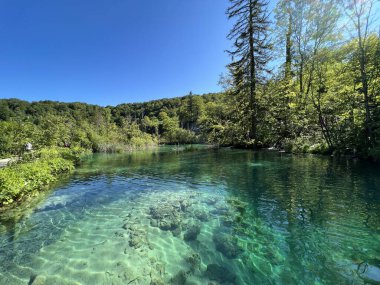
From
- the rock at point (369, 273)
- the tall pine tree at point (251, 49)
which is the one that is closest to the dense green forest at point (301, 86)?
the tall pine tree at point (251, 49)

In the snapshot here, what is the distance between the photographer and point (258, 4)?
22344 millimetres

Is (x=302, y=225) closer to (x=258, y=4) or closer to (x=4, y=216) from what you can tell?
(x=4, y=216)

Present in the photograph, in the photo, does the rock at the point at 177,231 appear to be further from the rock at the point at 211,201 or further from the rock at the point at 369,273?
the rock at the point at 369,273

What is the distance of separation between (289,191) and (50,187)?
1028 centimetres

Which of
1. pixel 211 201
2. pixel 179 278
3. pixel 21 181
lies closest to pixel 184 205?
pixel 211 201

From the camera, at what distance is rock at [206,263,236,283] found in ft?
10.2

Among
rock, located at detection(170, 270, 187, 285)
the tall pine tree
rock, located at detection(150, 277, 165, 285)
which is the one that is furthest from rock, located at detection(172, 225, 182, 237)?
the tall pine tree

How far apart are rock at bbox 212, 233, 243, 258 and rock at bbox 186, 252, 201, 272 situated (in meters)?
0.46

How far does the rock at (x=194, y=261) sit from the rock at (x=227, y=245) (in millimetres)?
461

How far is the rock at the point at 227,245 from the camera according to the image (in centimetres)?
382

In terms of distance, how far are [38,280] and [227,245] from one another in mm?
3199

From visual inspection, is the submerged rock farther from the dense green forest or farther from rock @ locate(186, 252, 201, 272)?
the dense green forest

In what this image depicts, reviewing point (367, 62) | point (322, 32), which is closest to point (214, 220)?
point (367, 62)

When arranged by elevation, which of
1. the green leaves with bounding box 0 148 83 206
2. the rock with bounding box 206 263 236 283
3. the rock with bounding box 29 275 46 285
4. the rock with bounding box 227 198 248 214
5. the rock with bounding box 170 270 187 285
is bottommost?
the rock with bounding box 29 275 46 285
